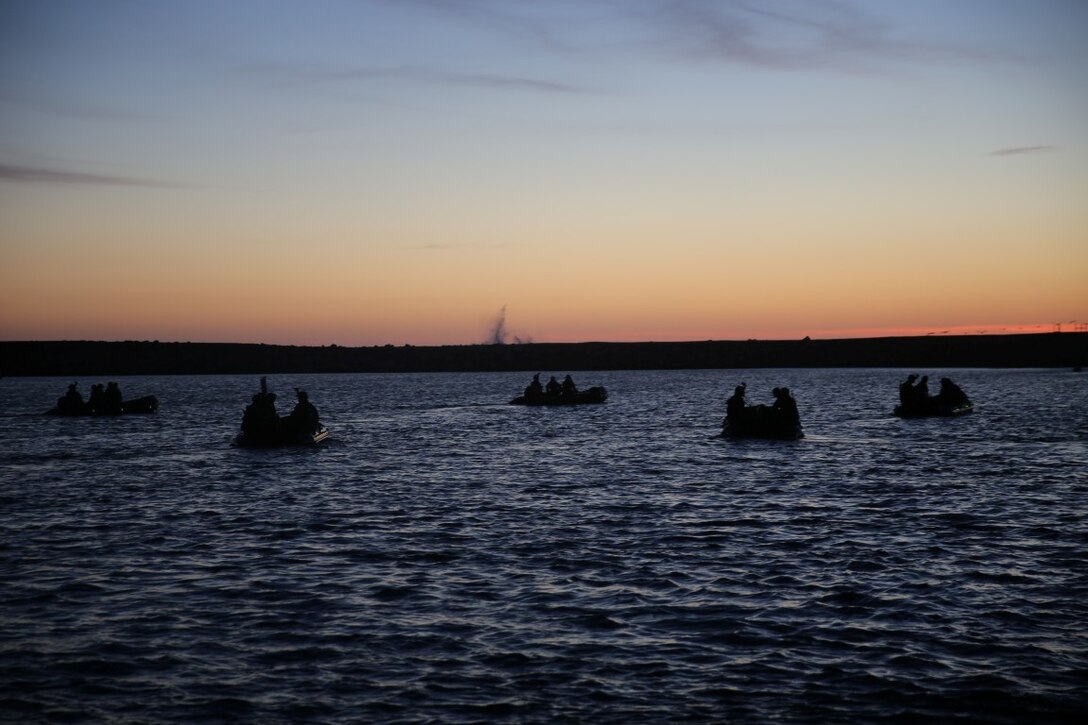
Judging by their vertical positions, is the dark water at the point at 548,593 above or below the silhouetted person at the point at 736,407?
below

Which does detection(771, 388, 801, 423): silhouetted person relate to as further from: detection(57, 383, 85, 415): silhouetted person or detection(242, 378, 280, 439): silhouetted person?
detection(57, 383, 85, 415): silhouetted person

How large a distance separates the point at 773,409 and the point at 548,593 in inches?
1286

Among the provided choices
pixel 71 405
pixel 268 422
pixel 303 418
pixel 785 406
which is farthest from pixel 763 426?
pixel 71 405

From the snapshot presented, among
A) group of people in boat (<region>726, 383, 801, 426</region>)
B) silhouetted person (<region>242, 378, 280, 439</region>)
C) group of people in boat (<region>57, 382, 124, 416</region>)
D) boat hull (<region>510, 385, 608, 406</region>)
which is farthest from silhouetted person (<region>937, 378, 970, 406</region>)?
group of people in boat (<region>57, 382, 124, 416</region>)

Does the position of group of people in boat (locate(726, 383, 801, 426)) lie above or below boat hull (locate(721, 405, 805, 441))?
above

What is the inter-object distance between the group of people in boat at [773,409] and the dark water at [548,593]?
30.1 feet

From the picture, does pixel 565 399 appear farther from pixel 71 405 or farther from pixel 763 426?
pixel 71 405

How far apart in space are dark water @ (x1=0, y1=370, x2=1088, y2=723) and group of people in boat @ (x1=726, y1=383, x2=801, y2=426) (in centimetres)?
918

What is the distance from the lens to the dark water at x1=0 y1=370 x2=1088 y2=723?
473 inches

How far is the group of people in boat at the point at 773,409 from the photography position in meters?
47.3

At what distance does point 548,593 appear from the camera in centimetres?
1714

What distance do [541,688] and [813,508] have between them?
16.6m

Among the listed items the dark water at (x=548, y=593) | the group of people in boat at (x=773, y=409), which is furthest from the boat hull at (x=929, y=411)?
the dark water at (x=548, y=593)

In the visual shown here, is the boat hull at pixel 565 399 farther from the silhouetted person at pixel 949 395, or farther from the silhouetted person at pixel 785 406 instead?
the silhouetted person at pixel 785 406
